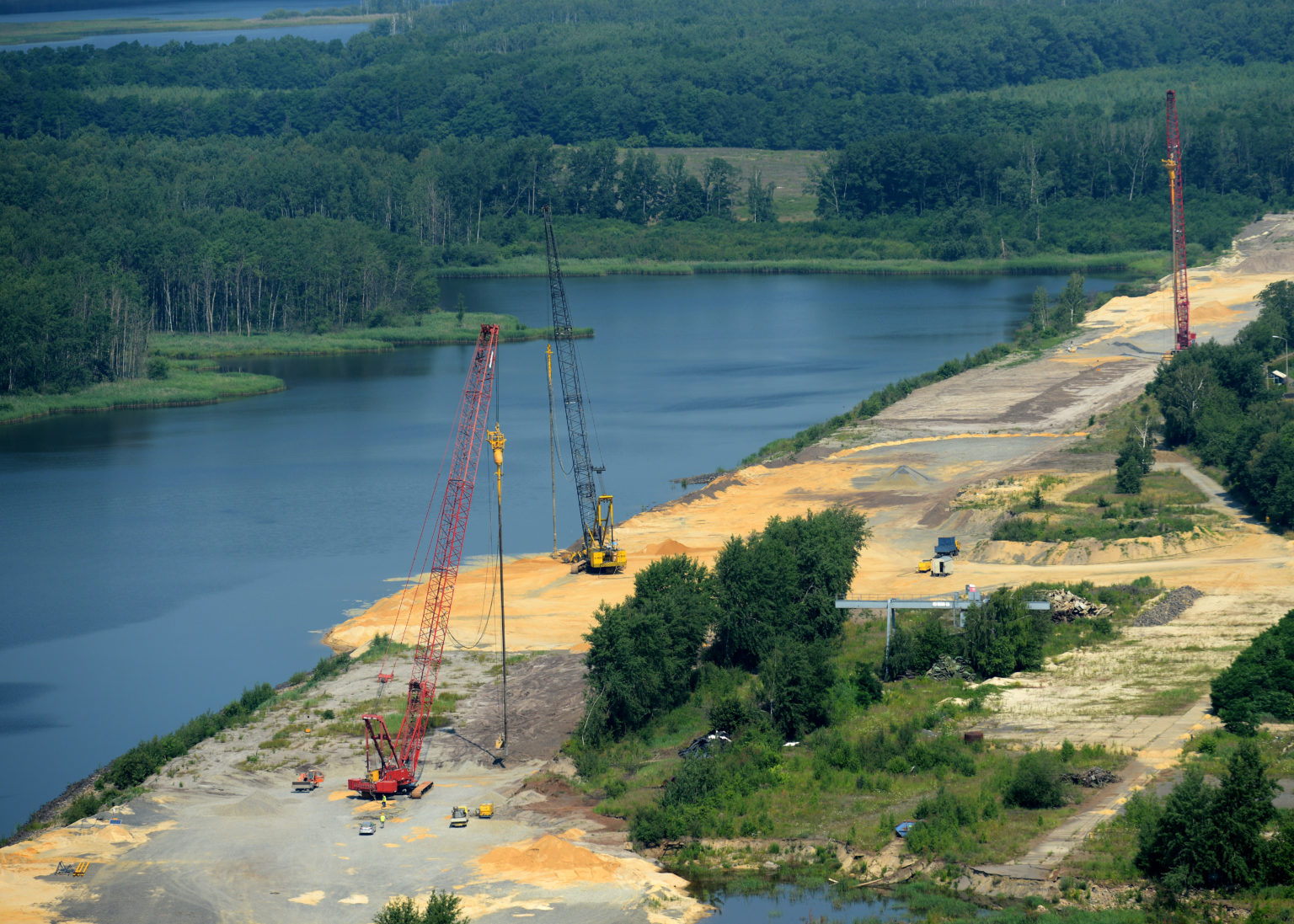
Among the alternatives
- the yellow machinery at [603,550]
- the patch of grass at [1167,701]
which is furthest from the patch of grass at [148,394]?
the patch of grass at [1167,701]

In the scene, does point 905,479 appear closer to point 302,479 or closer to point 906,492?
point 906,492

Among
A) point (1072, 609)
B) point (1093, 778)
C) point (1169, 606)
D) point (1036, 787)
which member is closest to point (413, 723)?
point (1036, 787)

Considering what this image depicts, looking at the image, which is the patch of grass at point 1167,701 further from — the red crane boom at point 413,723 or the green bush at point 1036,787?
the red crane boom at point 413,723

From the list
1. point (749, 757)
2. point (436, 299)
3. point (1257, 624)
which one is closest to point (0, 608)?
point (749, 757)

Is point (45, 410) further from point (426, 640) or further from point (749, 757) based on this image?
point (749, 757)

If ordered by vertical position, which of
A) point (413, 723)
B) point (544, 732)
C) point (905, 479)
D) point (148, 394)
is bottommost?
point (544, 732)

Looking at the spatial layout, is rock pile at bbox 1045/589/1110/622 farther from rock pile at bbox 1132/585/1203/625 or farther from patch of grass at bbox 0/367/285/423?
patch of grass at bbox 0/367/285/423
